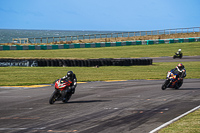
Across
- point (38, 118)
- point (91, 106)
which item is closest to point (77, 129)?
point (38, 118)

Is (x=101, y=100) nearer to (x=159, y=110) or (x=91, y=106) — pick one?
(x=91, y=106)

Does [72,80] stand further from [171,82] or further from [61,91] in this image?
[171,82]

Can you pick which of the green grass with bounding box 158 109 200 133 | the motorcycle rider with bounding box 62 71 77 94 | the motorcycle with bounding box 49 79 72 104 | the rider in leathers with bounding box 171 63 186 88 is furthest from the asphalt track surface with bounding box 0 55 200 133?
the rider in leathers with bounding box 171 63 186 88

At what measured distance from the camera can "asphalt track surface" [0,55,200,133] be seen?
9.73m

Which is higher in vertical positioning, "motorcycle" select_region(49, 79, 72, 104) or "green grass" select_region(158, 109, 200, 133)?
"motorcycle" select_region(49, 79, 72, 104)

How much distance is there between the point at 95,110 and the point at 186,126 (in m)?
3.92

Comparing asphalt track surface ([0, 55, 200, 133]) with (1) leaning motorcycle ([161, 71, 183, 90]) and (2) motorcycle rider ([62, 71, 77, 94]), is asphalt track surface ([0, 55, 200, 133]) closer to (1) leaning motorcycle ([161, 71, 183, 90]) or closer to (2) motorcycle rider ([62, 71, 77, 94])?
(1) leaning motorcycle ([161, 71, 183, 90])

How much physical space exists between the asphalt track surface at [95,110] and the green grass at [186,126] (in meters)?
0.47

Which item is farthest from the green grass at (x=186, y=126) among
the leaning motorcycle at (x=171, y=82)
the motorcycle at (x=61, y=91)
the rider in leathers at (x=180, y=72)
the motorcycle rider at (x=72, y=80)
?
the rider in leathers at (x=180, y=72)

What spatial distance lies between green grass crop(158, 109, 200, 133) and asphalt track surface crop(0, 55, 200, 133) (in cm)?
47

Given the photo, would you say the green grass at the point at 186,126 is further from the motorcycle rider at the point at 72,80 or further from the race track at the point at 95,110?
the motorcycle rider at the point at 72,80

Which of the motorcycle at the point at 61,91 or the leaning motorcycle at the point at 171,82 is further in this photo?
the leaning motorcycle at the point at 171,82

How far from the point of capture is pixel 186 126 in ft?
32.1

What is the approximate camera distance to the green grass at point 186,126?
9.16 m
